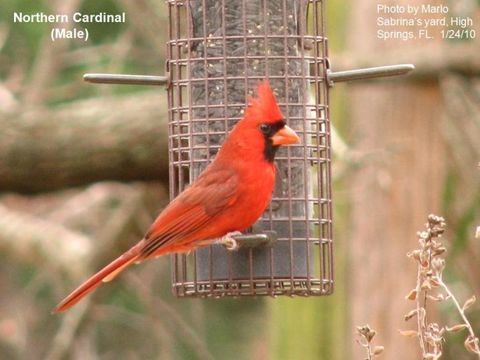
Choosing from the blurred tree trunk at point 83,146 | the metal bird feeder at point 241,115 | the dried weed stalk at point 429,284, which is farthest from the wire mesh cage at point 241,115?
the blurred tree trunk at point 83,146

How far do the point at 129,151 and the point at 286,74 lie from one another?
8.72ft

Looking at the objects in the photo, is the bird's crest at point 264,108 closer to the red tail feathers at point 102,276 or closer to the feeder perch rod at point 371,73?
the feeder perch rod at point 371,73

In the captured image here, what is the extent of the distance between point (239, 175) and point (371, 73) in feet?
2.18

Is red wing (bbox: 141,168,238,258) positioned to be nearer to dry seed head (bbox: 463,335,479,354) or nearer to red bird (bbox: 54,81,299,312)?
red bird (bbox: 54,81,299,312)

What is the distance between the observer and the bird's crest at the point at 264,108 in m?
5.32

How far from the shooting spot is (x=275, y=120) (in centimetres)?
538

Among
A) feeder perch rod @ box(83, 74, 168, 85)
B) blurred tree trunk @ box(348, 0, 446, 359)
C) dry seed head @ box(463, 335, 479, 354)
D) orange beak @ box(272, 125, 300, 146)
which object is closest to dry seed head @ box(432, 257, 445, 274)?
dry seed head @ box(463, 335, 479, 354)

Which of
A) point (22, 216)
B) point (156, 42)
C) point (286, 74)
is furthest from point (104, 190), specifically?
point (286, 74)

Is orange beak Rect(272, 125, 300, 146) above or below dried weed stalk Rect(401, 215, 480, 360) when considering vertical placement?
above

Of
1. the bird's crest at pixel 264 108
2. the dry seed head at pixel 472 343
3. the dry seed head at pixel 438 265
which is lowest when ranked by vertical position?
the dry seed head at pixel 472 343

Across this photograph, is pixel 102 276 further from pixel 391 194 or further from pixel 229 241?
pixel 391 194

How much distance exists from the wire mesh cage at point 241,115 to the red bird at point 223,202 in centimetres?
22

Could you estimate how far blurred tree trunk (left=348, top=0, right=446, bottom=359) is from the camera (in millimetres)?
8094

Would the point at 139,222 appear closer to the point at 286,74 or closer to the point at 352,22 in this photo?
the point at 352,22
